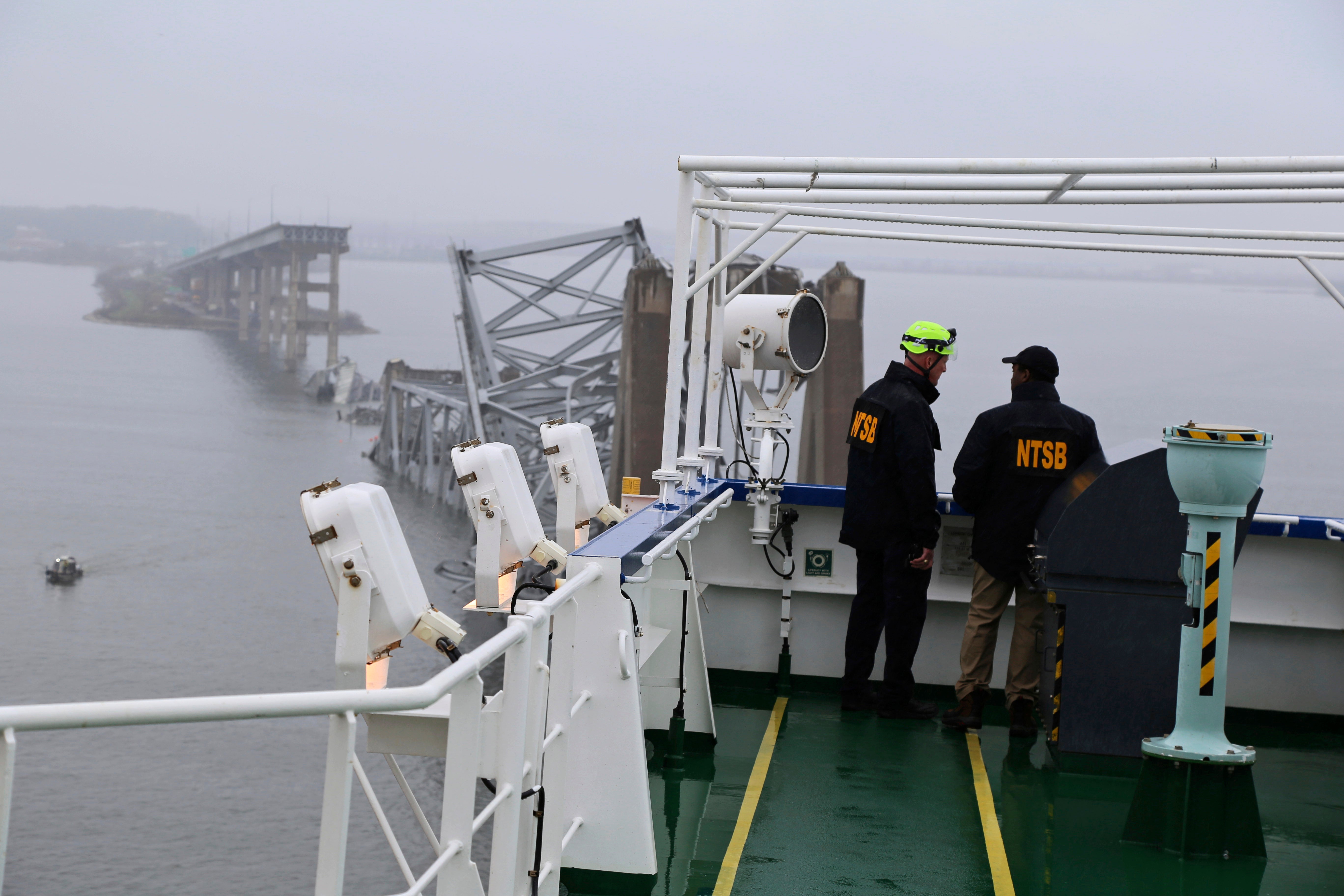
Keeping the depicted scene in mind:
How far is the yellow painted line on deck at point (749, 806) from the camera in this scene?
3.67 metres

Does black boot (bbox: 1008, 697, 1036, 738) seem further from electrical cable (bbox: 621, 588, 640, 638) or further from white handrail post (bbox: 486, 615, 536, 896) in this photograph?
white handrail post (bbox: 486, 615, 536, 896)

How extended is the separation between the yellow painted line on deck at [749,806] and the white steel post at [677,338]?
1.13 meters

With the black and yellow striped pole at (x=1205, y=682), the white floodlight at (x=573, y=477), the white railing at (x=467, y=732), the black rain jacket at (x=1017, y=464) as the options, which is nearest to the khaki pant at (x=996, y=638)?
the black rain jacket at (x=1017, y=464)

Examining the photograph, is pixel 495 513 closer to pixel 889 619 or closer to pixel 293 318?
pixel 889 619

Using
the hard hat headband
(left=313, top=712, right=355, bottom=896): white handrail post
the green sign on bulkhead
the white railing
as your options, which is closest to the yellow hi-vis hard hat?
the hard hat headband

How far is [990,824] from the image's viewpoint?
168 inches

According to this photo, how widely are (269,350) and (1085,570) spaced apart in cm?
9844

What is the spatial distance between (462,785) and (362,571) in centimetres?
67

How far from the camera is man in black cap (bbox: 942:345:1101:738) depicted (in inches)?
199

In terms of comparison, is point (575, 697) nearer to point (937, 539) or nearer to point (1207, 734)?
point (1207, 734)

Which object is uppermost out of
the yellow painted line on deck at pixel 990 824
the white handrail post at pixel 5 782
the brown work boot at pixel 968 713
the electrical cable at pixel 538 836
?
the white handrail post at pixel 5 782

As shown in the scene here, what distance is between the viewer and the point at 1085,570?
4.48 meters

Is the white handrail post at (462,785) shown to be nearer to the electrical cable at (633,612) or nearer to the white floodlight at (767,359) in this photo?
the electrical cable at (633,612)

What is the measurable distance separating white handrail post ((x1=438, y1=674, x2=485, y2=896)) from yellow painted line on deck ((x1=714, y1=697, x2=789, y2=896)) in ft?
4.57
